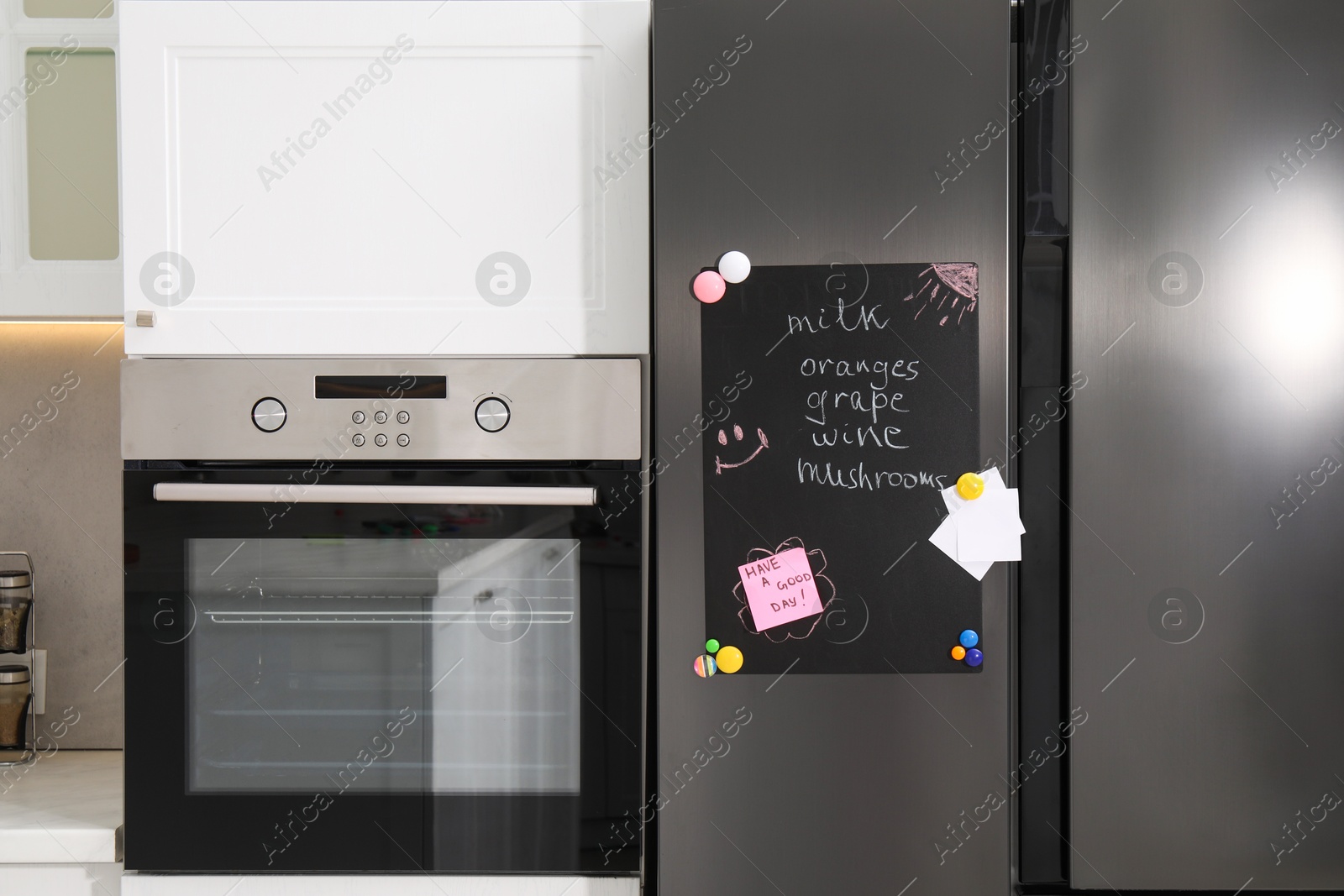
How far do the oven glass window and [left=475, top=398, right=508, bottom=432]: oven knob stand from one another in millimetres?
145

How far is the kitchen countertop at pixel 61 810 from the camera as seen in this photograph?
1.14 meters

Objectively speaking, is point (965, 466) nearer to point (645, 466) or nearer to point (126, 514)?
point (645, 466)

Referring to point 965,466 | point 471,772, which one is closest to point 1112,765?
point 965,466

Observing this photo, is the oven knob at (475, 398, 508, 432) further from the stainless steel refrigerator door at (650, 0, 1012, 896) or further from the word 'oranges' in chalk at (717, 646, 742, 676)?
the word 'oranges' in chalk at (717, 646, 742, 676)

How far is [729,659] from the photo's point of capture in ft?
3.34

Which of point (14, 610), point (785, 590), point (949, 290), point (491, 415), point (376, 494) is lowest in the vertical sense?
point (14, 610)

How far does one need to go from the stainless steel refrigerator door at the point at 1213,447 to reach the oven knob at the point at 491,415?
731mm

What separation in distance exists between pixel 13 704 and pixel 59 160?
0.98 m

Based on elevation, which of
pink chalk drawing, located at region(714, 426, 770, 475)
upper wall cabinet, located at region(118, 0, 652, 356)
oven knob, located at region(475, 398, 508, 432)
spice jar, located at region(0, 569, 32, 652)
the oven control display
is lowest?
spice jar, located at region(0, 569, 32, 652)

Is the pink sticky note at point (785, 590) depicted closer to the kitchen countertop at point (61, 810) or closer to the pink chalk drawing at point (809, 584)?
the pink chalk drawing at point (809, 584)

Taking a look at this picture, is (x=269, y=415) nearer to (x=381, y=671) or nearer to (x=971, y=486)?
(x=381, y=671)

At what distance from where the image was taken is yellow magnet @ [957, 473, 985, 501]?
1.01 m

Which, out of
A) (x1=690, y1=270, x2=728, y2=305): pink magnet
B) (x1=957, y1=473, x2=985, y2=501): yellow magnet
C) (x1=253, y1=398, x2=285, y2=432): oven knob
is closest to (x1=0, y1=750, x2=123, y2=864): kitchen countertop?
(x1=253, y1=398, x2=285, y2=432): oven knob

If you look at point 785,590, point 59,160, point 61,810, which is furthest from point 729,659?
point 59,160
